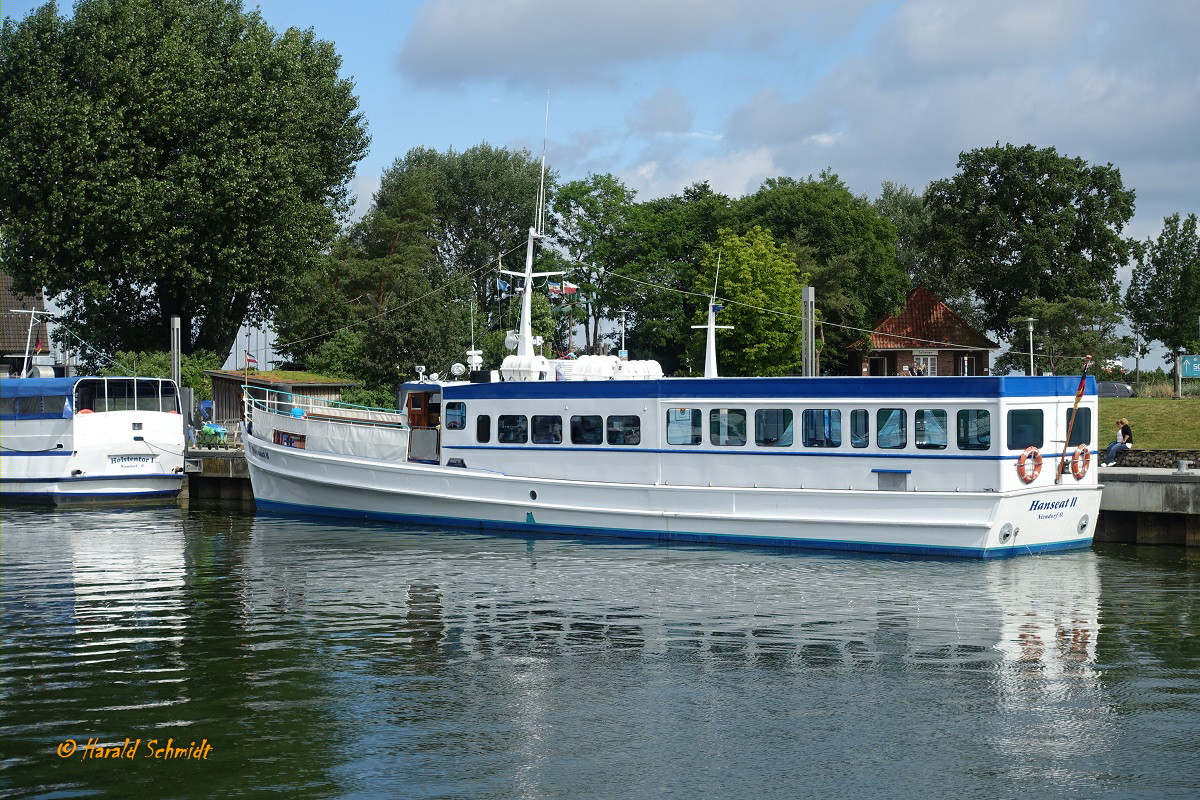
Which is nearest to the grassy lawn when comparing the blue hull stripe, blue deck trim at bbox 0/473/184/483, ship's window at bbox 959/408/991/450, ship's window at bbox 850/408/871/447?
the blue hull stripe

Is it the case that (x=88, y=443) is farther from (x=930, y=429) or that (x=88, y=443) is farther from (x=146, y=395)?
(x=930, y=429)

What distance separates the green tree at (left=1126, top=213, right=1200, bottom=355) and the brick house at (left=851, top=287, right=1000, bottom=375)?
890cm

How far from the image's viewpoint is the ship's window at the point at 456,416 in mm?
29953

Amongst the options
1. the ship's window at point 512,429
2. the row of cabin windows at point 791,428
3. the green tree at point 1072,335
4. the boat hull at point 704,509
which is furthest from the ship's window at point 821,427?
the green tree at point 1072,335

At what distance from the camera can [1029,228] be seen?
66.5m

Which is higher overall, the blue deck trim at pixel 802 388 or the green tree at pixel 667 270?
the green tree at pixel 667 270

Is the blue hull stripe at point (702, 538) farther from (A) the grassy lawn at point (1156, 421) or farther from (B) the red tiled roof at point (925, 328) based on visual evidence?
(B) the red tiled roof at point (925, 328)

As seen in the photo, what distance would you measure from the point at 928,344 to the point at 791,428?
47.2 m

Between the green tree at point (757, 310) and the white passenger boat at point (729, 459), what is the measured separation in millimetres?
33004

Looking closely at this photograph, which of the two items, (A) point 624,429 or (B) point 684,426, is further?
(A) point 624,429

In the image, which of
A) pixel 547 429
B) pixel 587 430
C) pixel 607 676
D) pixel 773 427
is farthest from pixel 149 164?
pixel 607 676

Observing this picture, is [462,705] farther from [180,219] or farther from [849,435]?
[180,219]

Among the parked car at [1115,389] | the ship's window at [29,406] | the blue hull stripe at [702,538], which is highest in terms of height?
the parked car at [1115,389]

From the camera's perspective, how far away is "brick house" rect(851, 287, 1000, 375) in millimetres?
70312
